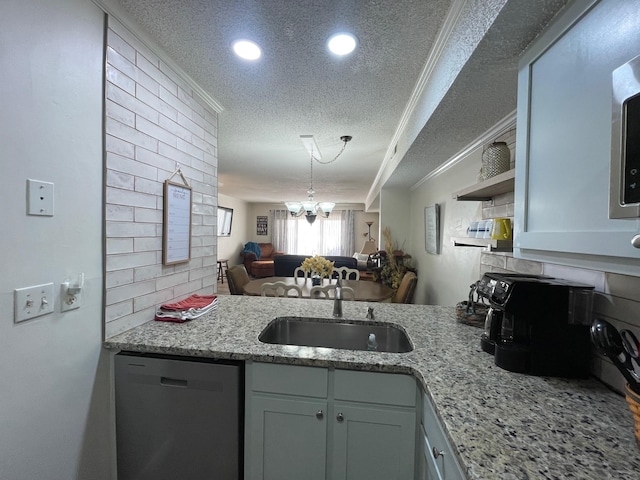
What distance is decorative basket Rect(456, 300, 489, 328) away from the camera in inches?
56.5

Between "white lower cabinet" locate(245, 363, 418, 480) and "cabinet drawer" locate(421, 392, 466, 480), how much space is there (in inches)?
2.5

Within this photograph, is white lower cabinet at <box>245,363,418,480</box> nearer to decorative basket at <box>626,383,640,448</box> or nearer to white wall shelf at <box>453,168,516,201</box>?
decorative basket at <box>626,383,640,448</box>

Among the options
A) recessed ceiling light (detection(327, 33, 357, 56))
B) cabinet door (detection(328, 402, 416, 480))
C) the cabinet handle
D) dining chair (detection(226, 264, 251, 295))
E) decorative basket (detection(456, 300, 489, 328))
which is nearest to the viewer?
the cabinet handle

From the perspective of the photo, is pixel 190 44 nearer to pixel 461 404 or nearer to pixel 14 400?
pixel 14 400

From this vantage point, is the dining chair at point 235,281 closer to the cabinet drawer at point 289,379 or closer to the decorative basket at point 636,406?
the cabinet drawer at point 289,379

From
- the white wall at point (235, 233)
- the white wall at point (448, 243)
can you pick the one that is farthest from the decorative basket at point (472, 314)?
the white wall at point (235, 233)

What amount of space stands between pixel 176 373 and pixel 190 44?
5.25ft

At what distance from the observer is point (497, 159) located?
1386 mm

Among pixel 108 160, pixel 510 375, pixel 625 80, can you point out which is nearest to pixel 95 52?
pixel 108 160

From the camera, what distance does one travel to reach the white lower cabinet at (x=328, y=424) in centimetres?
102

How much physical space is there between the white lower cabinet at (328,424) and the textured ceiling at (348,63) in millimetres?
1256

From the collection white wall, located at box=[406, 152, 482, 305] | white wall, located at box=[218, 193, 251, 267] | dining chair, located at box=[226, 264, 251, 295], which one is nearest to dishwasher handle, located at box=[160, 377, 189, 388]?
white wall, located at box=[406, 152, 482, 305]

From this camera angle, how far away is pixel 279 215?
376 inches

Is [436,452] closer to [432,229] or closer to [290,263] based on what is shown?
[432,229]
